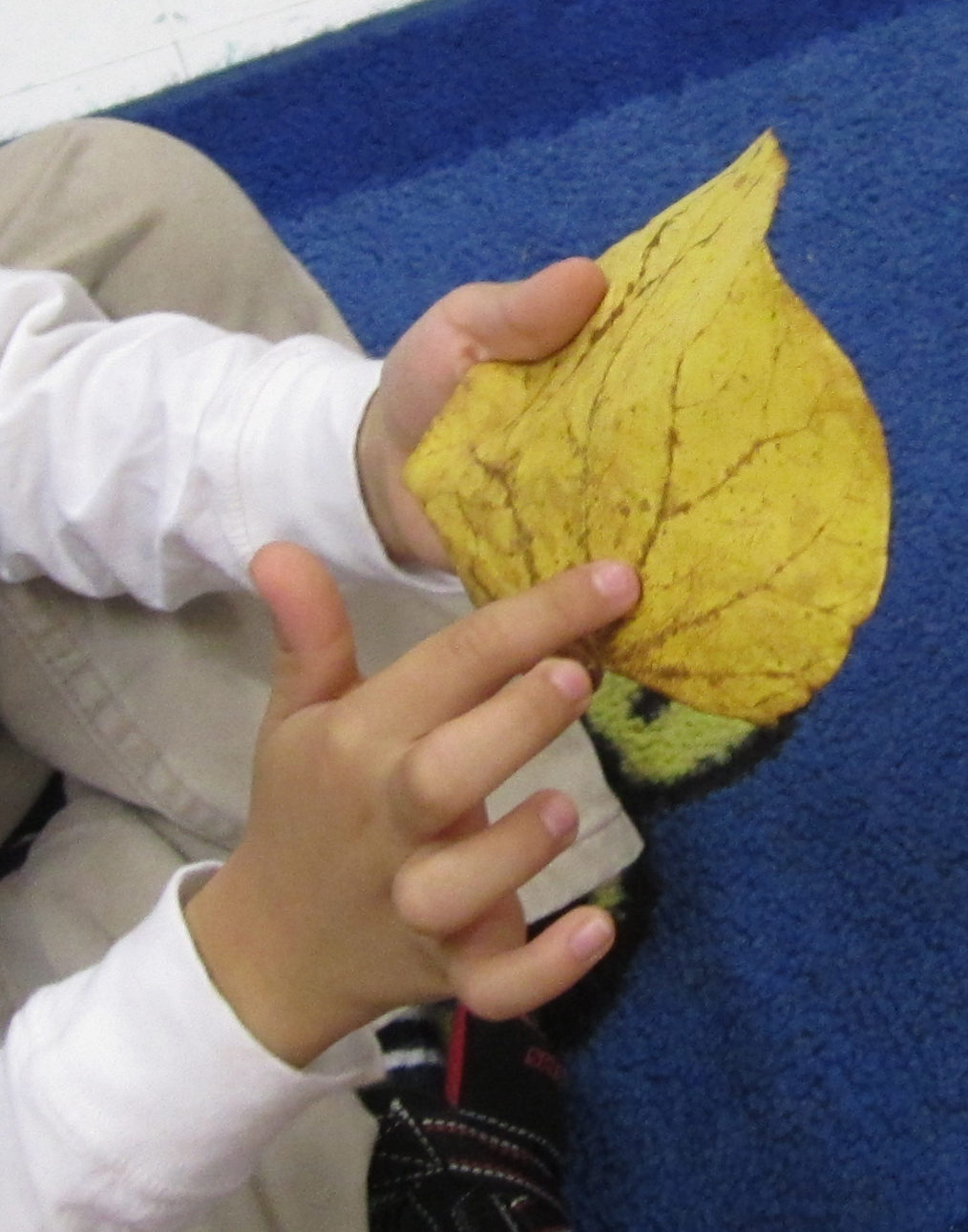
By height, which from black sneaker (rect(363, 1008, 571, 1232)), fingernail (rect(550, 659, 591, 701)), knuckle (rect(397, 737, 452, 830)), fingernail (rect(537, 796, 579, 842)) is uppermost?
fingernail (rect(550, 659, 591, 701))

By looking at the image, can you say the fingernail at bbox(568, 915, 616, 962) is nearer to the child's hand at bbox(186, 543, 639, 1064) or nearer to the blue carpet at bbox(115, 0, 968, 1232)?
the child's hand at bbox(186, 543, 639, 1064)

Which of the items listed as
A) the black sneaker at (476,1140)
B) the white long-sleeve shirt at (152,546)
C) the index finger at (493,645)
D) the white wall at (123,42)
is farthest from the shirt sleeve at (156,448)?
the white wall at (123,42)

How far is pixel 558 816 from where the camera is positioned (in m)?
0.29

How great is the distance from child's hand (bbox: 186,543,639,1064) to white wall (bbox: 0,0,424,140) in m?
0.62

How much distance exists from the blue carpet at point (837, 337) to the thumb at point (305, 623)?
32cm

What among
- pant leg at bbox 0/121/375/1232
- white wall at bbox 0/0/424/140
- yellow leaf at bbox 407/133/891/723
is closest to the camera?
yellow leaf at bbox 407/133/891/723

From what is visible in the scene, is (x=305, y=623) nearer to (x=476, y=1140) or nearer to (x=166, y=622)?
(x=166, y=622)

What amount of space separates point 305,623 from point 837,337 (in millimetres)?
451

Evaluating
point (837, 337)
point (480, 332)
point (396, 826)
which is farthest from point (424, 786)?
point (837, 337)

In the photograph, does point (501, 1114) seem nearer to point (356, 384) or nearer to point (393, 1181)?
point (393, 1181)

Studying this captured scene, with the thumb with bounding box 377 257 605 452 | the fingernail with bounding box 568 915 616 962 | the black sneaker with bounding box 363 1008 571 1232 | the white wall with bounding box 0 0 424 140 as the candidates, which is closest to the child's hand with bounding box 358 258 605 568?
the thumb with bounding box 377 257 605 452

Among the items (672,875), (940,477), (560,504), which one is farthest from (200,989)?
(940,477)

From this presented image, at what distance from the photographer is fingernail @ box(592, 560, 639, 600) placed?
24cm

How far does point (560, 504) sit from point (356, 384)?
0.17m
